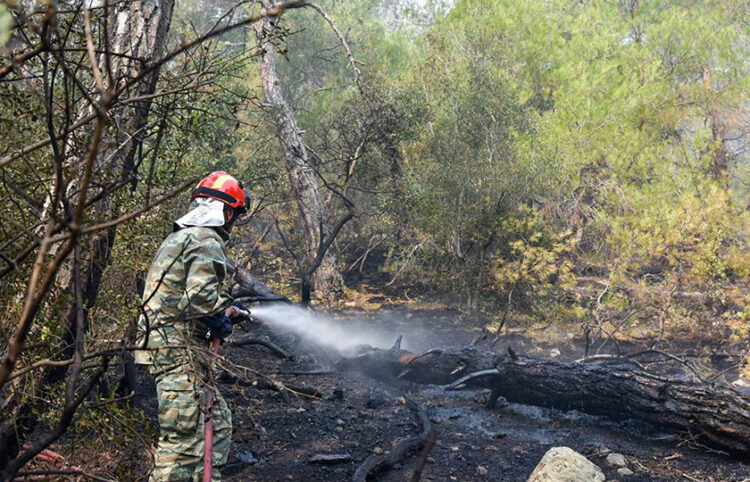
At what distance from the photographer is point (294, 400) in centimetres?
583

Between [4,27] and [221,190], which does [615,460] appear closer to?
[221,190]

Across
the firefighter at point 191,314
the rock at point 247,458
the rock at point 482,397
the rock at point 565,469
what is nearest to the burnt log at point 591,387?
the rock at point 482,397

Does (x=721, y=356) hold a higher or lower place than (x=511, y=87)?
lower

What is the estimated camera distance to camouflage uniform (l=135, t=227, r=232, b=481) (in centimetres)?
336

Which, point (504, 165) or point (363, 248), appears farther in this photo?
point (363, 248)

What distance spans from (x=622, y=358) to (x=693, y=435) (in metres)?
1.67

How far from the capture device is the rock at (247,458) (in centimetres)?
441

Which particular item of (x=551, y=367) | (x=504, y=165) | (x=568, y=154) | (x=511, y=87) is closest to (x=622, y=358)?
(x=551, y=367)

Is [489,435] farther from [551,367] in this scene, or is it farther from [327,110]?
[327,110]

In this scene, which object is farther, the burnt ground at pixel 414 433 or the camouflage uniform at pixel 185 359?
the burnt ground at pixel 414 433

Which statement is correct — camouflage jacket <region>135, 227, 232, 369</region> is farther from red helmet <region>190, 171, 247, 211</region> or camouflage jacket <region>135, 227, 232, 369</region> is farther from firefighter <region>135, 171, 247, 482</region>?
red helmet <region>190, 171, 247, 211</region>

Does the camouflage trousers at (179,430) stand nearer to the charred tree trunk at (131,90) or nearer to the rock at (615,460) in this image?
the charred tree trunk at (131,90)

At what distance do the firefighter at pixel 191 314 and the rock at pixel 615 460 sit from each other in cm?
302

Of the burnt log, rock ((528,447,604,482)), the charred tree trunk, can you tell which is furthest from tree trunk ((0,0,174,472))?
the burnt log
